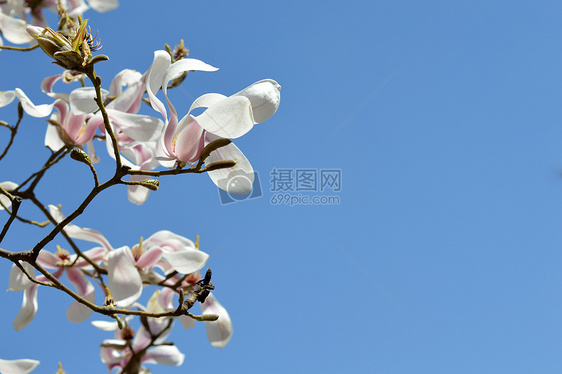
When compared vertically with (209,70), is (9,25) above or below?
above

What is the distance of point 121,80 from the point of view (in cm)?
112

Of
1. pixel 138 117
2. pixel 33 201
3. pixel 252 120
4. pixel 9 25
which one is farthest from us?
pixel 9 25

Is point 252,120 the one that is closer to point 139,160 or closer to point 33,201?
point 139,160

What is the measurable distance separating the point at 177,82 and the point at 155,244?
1.20 ft

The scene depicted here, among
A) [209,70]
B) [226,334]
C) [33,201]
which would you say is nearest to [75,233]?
Result: [33,201]

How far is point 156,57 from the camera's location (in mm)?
663

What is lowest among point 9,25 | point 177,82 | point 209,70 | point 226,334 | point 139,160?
point 226,334

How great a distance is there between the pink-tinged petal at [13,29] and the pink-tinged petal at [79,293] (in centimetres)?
59

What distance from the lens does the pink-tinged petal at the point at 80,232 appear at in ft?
3.43

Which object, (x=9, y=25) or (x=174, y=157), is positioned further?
(x=9, y=25)

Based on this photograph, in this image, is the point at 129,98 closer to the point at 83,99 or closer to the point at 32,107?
the point at 83,99

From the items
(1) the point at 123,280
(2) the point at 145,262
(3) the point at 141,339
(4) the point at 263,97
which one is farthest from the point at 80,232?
(4) the point at 263,97

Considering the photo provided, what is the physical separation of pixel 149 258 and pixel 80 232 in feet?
0.57

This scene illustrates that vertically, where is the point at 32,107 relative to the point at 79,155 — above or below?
above
